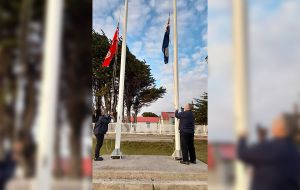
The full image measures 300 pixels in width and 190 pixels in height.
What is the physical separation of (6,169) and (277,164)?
111 centimetres

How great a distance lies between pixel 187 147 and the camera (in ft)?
18.4

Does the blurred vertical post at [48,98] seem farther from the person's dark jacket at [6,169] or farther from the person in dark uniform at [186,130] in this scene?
the person in dark uniform at [186,130]

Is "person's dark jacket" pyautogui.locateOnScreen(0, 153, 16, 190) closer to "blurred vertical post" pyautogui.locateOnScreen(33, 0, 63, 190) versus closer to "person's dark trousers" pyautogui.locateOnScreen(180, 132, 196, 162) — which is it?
"blurred vertical post" pyautogui.locateOnScreen(33, 0, 63, 190)

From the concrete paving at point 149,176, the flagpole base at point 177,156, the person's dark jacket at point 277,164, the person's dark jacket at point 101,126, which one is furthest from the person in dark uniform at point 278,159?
the person's dark jacket at point 101,126

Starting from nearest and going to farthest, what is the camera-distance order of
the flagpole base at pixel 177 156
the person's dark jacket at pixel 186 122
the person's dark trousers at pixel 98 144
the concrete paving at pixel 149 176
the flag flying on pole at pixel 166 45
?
1. the concrete paving at pixel 149 176
2. the person's dark jacket at pixel 186 122
3. the person's dark trousers at pixel 98 144
4. the flagpole base at pixel 177 156
5. the flag flying on pole at pixel 166 45

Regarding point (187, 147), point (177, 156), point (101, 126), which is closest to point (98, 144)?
point (101, 126)

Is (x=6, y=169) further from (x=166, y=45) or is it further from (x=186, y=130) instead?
(x=166, y=45)

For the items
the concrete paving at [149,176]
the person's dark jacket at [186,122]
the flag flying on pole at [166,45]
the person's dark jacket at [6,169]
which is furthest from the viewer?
the flag flying on pole at [166,45]

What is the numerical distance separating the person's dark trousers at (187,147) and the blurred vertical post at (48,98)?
4.21 meters

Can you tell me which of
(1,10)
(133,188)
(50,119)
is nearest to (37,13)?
(1,10)

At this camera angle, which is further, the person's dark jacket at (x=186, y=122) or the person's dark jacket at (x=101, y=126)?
the person's dark jacket at (x=101, y=126)

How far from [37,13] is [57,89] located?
350 millimetres

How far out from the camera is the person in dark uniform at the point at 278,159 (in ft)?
4.76

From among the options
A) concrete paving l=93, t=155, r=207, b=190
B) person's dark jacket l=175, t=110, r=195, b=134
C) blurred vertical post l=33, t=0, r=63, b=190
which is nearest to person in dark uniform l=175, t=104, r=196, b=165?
person's dark jacket l=175, t=110, r=195, b=134
